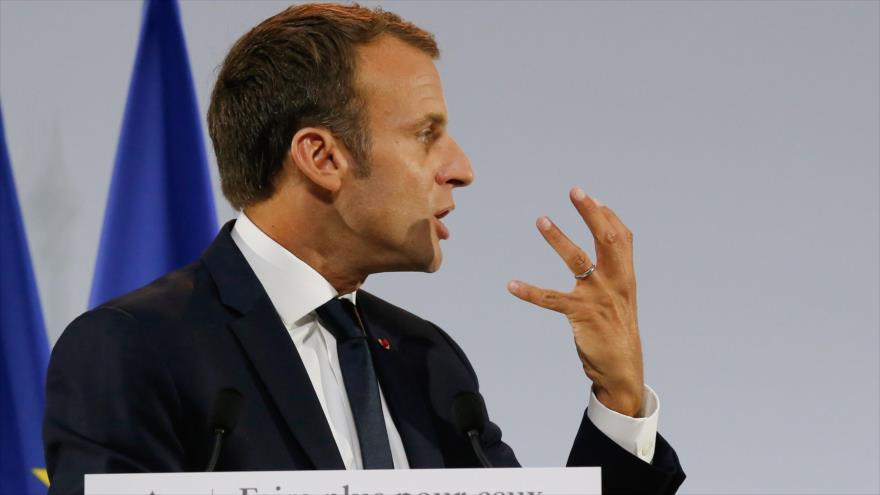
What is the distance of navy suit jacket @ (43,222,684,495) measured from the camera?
1.45 meters

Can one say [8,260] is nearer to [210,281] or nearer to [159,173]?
[159,173]

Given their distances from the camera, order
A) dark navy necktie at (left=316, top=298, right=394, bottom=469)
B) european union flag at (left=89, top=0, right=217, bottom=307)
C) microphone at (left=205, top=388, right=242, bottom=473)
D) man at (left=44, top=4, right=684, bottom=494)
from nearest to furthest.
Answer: microphone at (left=205, top=388, right=242, bottom=473)
man at (left=44, top=4, right=684, bottom=494)
dark navy necktie at (left=316, top=298, right=394, bottom=469)
european union flag at (left=89, top=0, right=217, bottom=307)

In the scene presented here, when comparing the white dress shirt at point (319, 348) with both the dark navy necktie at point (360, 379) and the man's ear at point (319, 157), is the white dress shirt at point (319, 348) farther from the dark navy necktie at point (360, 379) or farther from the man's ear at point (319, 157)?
the man's ear at point (319, 157)

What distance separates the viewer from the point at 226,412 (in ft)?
4.58

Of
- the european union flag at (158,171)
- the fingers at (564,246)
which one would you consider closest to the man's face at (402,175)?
the fingers at (564,246)

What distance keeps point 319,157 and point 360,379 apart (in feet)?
1.18

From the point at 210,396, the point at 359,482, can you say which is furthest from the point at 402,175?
the point at 359,482

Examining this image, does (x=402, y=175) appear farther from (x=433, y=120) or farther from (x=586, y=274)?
(x=586, y=274)

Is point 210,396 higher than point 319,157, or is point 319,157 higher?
point 319,157

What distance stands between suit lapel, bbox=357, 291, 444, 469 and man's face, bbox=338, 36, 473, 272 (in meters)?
0.14

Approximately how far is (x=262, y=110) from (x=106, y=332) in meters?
0.49

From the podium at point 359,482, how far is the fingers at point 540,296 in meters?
0.39

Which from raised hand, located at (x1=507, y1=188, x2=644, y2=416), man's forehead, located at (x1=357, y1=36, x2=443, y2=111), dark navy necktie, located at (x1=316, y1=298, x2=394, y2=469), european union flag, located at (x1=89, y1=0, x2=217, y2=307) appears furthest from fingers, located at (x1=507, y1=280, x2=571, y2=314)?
european union flag, located at (x1=89, y1=0, x2=217, y2=307)

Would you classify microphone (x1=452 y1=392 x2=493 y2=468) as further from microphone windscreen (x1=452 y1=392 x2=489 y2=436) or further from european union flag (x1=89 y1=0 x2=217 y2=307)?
european union flag (x1=89 y1=0 x2=217 y2=307)
